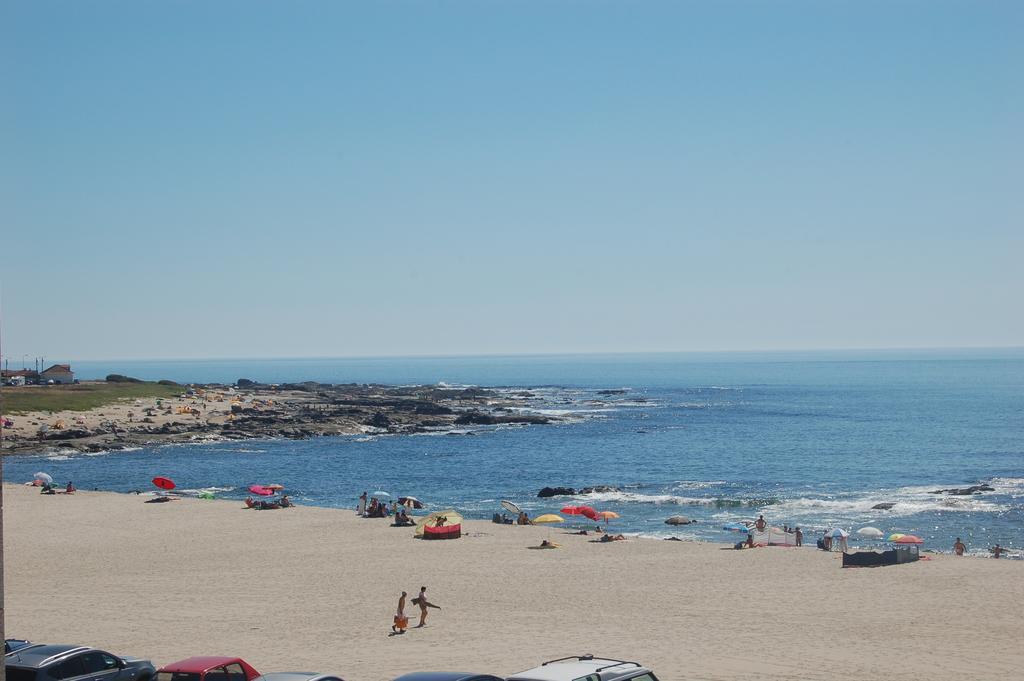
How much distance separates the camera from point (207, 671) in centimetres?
1270

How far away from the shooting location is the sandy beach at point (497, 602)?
18297 millimetres

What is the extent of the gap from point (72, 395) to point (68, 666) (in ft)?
322

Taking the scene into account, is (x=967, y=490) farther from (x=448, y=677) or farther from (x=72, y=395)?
(x=72, y=395)

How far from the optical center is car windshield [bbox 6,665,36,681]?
12.3 meters

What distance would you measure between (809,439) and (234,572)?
6769cm

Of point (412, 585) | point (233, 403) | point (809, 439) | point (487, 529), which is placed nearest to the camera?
point (412, 585)

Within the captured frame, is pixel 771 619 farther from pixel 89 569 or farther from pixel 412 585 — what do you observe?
pixel 89 569

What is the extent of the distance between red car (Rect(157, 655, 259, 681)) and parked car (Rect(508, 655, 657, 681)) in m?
4.42

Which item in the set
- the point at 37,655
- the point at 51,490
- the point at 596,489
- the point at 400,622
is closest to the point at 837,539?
the point at 400,622

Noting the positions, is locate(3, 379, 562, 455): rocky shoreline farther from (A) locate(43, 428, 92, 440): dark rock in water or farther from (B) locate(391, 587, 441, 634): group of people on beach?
(B) locate(391, 587, 441, 634): group of people on beach

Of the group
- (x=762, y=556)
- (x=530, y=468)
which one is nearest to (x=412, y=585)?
(x=762, y=556)

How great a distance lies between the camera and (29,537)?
115 ft

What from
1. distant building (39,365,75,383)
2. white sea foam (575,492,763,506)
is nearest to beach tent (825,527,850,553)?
white sea foam (575,492,763,506)

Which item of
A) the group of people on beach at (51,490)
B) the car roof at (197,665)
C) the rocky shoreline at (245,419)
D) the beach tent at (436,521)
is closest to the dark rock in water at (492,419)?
the rocky shoreline at (245,419)
